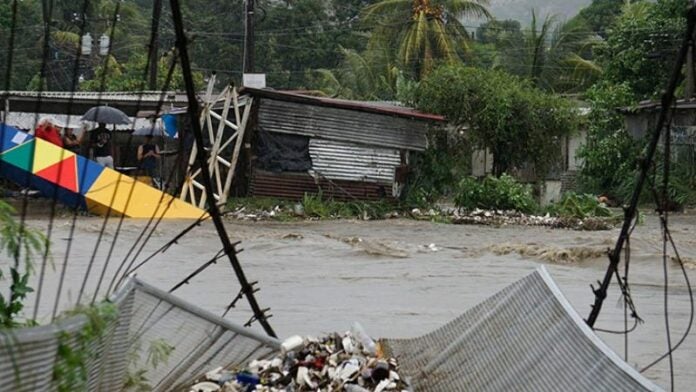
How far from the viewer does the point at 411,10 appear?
127 ft

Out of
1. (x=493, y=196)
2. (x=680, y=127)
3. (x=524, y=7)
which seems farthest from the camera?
(x=524, y=7)

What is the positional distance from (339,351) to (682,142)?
22970 mm

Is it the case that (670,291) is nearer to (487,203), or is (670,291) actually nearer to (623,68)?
(487,203)

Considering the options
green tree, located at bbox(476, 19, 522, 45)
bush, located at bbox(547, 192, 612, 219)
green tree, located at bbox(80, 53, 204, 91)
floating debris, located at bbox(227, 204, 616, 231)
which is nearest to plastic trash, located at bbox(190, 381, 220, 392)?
floating debris, located at bbox(227, 204, 616, 231)

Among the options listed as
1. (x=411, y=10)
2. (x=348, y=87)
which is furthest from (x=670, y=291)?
(x=348, y=87)

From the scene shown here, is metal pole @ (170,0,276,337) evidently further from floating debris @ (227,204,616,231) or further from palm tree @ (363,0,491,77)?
palm tree @ (363,0,491,77)

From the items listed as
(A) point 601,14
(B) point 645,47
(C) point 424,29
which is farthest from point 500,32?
(B) point 645,47

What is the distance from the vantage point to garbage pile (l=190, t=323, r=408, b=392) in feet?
19.7

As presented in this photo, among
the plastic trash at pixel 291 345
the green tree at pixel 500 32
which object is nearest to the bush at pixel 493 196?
the plastic trash at pixel 291 345

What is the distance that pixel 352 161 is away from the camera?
22.7m

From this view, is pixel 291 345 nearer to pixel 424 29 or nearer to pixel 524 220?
pixel 524 220

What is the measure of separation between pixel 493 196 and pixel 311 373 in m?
17.4

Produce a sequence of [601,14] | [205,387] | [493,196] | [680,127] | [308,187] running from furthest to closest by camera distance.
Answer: [601,14] → [680,127] → [493,196] → [308,187] → [205,387]

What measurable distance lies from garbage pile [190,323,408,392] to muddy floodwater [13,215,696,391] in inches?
113
